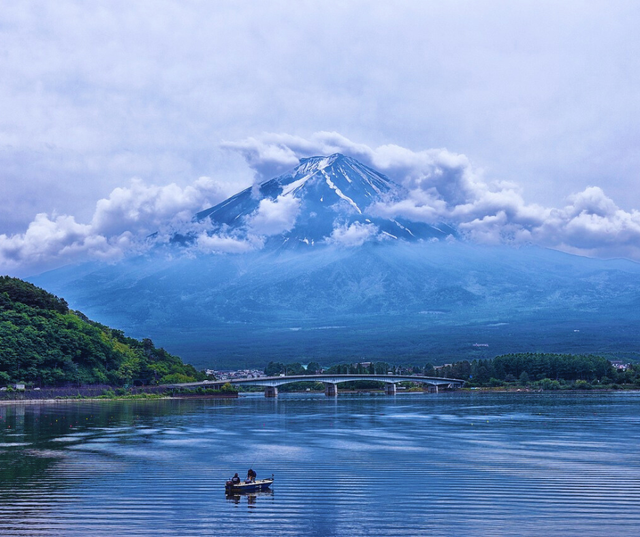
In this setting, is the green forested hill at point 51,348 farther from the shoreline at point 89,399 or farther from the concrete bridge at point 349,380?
the concrete bridge at point 349,380

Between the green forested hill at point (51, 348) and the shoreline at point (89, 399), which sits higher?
the green forested hill at point (51, 348)

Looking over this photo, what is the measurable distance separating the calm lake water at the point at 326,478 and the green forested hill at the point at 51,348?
3818 centimetres

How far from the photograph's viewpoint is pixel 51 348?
10888cm

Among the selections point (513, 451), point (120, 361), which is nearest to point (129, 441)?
point (513, 451)

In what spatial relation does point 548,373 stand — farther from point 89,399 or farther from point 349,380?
point 89,399

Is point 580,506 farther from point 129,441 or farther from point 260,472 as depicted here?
point 129,441

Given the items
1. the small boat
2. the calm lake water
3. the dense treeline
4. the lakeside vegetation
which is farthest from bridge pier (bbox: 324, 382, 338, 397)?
the small boat

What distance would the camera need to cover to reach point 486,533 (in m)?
25.1

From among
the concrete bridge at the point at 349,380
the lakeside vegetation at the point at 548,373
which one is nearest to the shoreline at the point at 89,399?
the concrete bridge at the point at 349,380

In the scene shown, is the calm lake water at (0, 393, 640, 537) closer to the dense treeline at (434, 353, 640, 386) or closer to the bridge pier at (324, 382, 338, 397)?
the dense treeline at (434, 353, 640, 386)

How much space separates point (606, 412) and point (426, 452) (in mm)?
40976

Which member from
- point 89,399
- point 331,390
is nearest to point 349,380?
point 331,390

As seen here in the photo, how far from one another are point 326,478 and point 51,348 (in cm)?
8120

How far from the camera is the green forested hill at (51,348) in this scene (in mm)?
104438
